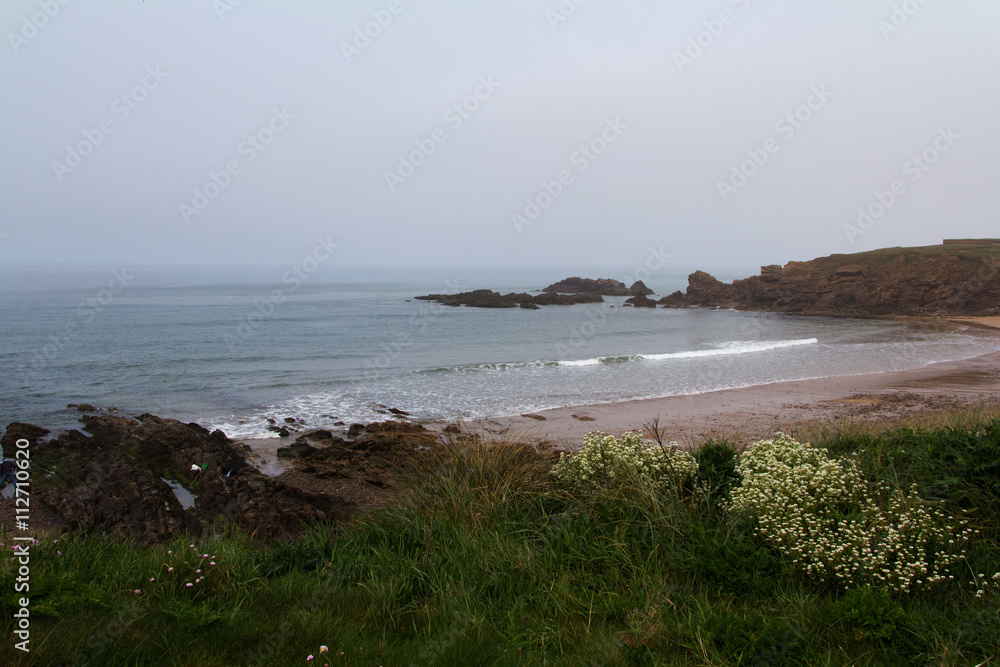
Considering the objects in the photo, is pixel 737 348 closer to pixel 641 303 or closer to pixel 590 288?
pixel 641 303

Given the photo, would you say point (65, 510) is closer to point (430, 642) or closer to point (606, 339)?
point (430, 642)

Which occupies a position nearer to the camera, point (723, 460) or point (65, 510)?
point (723, 460)

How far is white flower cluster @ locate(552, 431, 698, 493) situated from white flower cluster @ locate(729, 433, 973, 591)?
22.4 inches

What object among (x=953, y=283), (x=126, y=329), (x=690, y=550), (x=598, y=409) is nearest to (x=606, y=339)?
(x=598, y=409)

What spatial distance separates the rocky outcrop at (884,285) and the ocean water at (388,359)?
8.41 metres

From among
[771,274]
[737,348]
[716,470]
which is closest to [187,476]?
[716,470]

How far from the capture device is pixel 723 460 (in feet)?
17.7

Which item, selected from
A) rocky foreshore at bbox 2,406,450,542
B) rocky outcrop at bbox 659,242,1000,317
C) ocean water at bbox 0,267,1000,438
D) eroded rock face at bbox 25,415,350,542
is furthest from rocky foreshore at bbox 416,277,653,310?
eroded rock face at bbox 25,415,350,542

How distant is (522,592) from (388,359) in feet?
77.2

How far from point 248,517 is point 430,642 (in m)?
6.15

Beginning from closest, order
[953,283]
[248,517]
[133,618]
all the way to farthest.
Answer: [133,618]
[248,517]
[953,283]

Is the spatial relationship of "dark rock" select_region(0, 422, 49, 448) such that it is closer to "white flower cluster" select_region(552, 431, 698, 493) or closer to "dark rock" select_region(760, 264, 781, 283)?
"white flower cluster" select_region(552, 431, 698, 493)

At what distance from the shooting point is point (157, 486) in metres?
9.87

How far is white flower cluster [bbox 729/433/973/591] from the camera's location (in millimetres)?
3686
